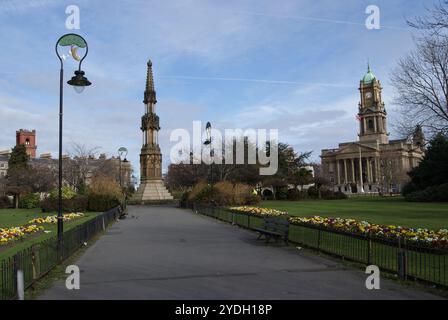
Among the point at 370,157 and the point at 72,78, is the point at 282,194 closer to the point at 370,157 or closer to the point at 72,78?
the point at 72,78

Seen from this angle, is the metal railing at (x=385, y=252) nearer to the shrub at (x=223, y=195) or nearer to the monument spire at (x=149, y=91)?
the shrub at (x=223, y=195)

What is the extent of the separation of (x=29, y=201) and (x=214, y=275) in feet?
132

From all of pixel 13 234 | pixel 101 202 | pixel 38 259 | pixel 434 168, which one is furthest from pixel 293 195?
pixel 38 259

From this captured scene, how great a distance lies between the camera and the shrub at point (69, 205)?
35406 mm

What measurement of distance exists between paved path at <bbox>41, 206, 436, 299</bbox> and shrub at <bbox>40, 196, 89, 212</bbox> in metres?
22.2

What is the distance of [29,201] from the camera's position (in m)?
44.2

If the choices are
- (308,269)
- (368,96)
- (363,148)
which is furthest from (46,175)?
(368,96)

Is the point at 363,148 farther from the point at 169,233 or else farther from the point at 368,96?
the point at 169,233

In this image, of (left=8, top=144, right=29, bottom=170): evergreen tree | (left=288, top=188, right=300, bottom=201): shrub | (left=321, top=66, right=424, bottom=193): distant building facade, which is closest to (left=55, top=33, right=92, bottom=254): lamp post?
(left=288, top=188, right=300, bottom=201): shrub

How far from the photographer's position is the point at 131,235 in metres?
17.8

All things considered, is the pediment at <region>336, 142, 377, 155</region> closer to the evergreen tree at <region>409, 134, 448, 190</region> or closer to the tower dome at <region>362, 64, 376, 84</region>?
the tower dome at <region>362, 64, 376, 84</region>

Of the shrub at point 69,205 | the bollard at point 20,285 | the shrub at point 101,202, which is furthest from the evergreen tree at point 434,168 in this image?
the bollard at point 20,285

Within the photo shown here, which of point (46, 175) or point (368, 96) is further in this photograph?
point (368, 96)

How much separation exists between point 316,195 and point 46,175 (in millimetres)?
37378
